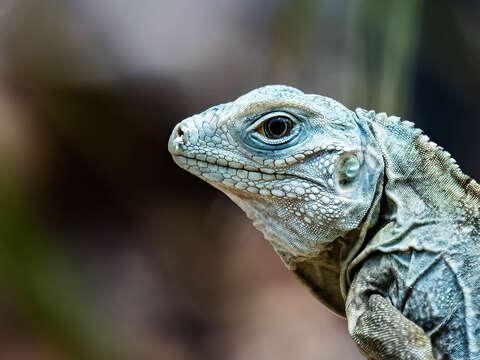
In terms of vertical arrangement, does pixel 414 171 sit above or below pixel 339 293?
above

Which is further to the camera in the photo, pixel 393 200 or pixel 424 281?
pixel 393 200

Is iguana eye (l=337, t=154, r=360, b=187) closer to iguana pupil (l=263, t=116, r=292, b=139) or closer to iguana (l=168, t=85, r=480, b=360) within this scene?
iguana (l=168, t=85, r=480, b=360)

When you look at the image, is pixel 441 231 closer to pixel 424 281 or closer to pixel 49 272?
pixel 424 281

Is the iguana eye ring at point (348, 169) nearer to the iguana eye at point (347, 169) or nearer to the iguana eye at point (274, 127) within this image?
the iguana eye at point (347, 169)

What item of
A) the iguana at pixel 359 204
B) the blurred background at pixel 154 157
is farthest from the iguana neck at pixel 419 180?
the blurred background at pixel 154 157

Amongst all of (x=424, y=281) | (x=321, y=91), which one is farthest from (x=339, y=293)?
(x=321, y=91)

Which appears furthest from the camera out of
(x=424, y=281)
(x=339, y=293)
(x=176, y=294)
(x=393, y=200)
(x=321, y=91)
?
(x=176, y=294)

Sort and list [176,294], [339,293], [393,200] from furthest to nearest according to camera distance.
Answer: [176,294]
[339,293]
[393,200]
